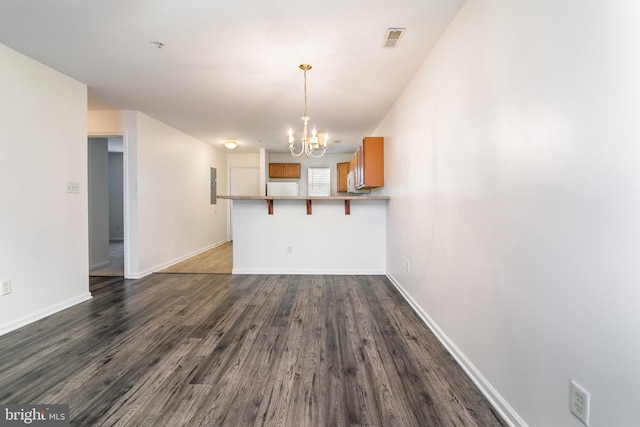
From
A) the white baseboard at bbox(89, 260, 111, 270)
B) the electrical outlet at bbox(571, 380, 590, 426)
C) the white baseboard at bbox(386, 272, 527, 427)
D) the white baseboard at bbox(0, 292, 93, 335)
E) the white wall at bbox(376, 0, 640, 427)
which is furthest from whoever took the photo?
the white baseboard at bbox(89, 260, 111, 270)

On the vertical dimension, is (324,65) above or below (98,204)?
above

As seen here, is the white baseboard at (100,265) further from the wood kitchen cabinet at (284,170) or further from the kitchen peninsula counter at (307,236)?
the wood kitchen cabinet at (284,170)

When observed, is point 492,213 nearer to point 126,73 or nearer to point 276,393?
point 276,393

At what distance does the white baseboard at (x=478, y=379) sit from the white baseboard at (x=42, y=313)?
3538mm

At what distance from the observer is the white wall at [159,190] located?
158 inches

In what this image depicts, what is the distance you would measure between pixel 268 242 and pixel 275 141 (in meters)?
2.64

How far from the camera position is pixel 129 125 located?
158 inches

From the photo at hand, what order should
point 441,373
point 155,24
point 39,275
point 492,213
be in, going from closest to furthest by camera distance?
point 492,213, point 441,373, point 155,24, point 39,275

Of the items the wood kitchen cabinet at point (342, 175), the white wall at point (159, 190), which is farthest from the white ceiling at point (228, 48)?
the wood kitchen cabinet at point (342, 175)

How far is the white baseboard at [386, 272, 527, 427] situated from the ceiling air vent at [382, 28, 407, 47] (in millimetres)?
2326

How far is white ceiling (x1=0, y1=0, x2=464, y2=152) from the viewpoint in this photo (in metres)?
1.93

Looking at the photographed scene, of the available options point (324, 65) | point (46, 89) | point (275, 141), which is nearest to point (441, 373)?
point (324, 65)
